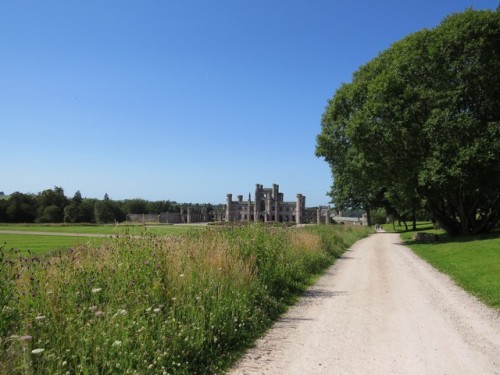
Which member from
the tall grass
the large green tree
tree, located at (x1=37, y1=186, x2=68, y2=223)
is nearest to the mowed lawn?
the tall grass

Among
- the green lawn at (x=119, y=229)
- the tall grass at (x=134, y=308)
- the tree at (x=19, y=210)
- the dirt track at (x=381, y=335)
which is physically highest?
the tree at (x=19, y=210)

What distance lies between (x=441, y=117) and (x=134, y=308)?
84.1 feet

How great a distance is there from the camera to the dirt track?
624cm

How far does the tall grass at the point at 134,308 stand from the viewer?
15.8 feet

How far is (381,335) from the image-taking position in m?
7.80

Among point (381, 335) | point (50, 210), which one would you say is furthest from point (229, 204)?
point (381, 335)

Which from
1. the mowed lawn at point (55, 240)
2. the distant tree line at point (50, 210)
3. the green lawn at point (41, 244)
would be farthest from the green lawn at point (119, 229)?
the distant tree line at point (50, 210)

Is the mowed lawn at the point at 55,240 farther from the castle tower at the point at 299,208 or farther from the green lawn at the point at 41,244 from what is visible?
the castle tower at the point at 299,208

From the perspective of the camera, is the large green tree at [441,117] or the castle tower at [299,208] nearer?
the large green tree at [441,117]

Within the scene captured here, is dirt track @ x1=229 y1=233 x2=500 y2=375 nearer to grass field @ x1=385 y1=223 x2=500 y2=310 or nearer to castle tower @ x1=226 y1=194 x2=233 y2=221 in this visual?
grass field @ x1=385 y1=223 x2=500 y2=310

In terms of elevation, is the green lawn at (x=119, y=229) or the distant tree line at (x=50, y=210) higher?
the distant tree line at (x=50, y=210)

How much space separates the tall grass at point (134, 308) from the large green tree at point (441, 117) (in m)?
20.6

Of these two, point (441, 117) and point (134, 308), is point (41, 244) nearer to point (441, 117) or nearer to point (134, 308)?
point (134, 308)

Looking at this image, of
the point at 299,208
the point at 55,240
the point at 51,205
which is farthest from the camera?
the point at 299,208
